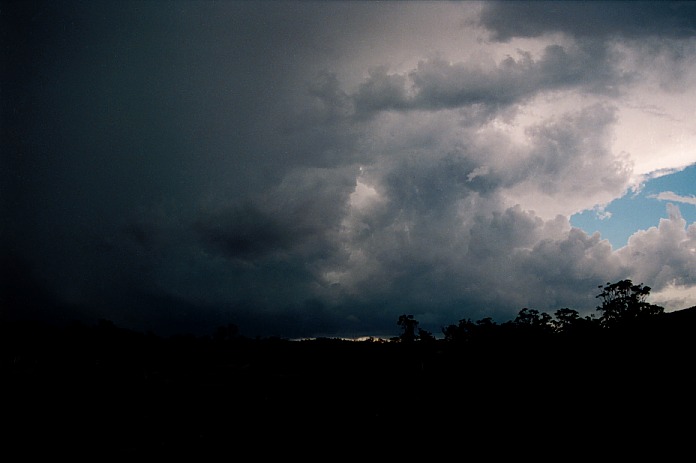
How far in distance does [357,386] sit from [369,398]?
1367 mm

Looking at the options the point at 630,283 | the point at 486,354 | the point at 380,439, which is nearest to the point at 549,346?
the point at 486,354

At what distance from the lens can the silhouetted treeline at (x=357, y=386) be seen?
12109mm

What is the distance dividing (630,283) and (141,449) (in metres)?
77.8

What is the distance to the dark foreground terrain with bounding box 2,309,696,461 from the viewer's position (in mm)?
11492

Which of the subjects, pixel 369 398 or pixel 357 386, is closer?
pixel 369 398

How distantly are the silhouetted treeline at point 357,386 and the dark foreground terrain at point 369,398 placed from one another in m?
0.06

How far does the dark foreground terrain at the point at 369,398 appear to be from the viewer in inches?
452

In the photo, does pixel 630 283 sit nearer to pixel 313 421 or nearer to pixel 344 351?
pixel 344 351

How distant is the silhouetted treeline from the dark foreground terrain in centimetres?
6

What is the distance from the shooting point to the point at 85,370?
16516mm

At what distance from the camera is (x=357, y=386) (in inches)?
645

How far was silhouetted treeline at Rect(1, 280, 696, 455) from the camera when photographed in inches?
477

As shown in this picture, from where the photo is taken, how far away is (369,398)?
15.1m

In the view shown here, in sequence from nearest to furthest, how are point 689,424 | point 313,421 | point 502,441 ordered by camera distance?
point 689,424
point 502,441
point 313,421
